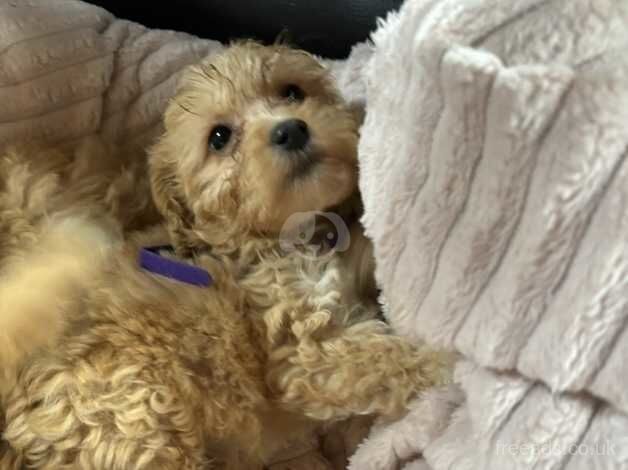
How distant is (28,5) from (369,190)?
3.50 ft

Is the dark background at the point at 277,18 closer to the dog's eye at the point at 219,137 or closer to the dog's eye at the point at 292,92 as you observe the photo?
the dog's eye at the point at 292,92

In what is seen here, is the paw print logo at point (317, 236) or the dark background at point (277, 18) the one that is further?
the dark background at point (277, 18)

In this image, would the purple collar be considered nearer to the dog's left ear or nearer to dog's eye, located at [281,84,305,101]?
the dog's left ear

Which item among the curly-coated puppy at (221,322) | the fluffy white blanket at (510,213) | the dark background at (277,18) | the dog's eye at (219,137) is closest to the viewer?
the fluffy white blanket at (510,213)

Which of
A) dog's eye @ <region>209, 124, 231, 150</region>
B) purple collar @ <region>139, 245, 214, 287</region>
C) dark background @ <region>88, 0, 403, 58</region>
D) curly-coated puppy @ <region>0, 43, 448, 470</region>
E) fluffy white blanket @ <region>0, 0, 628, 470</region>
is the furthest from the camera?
dark background @ <region>88, 0, 403, 58</region>

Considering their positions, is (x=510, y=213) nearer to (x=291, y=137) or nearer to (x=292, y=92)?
(x=291, y=137)

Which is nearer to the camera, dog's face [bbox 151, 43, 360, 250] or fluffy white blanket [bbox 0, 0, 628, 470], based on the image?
fluffy white blanket [bbox 0, 0, 628, 470]

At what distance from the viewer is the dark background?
187cm

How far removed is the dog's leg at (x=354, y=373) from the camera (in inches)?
55.6

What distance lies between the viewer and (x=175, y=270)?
1.49m

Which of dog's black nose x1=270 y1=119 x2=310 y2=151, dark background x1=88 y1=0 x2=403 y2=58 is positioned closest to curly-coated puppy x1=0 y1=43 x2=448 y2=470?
dog's black nose x1=270 y1=119 x2=310 y2=151

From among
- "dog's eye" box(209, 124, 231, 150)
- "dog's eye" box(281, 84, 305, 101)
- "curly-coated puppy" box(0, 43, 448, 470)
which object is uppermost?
"dog's eye" box(281, 84, 305, 101)

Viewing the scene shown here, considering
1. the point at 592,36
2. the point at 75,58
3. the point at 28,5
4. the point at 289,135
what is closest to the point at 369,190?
the point at 289,135

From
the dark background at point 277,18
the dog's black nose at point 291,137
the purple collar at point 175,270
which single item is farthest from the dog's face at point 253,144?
the dark background at point 277,18
